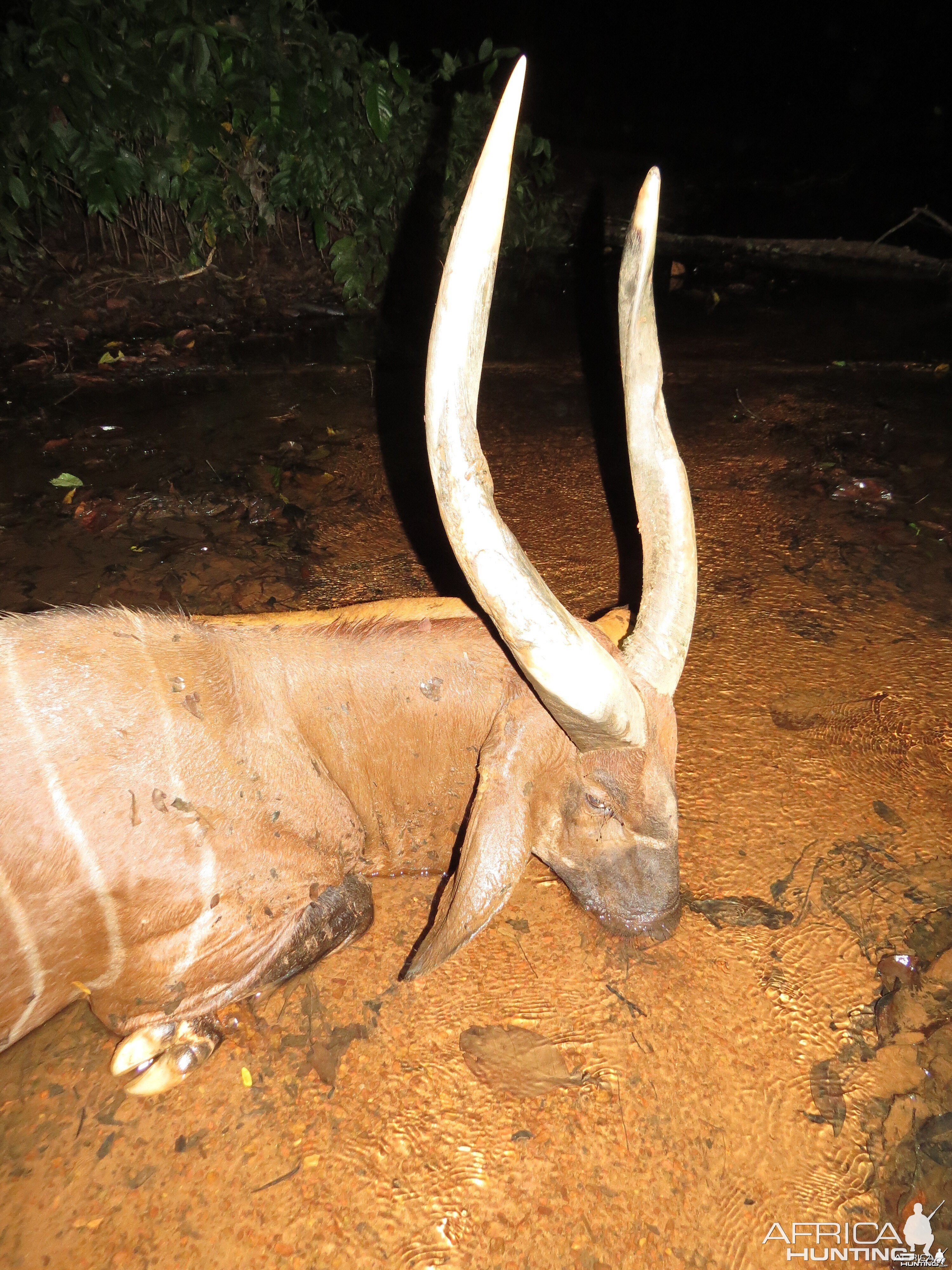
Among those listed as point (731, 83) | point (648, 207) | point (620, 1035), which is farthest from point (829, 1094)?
point (731, 83)

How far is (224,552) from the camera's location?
15.9 ft

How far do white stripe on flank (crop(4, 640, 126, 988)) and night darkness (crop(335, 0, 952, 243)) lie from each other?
18.4m

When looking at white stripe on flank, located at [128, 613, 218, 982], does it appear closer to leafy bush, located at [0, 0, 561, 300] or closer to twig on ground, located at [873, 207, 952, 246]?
leafy bush, located at [0, 0, 561, 300]

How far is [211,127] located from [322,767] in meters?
7.86

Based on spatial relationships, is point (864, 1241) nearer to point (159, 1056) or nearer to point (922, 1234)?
point (922, 1234)

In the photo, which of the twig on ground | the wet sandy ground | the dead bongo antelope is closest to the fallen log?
the twig on ground

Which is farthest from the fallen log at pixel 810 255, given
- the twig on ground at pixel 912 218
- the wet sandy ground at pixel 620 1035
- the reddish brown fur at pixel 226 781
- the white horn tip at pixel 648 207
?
the reddish brown fur at pixel 226 781

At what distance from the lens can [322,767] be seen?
263 cm

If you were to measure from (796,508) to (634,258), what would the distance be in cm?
333

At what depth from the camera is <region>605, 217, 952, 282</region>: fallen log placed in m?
11.4

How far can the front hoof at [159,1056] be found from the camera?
94.7 inches

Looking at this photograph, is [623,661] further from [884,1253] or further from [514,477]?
[514,477]

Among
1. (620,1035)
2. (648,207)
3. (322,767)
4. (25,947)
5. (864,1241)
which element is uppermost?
(648,207)

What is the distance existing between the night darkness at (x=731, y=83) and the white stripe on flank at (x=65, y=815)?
60.3ft
